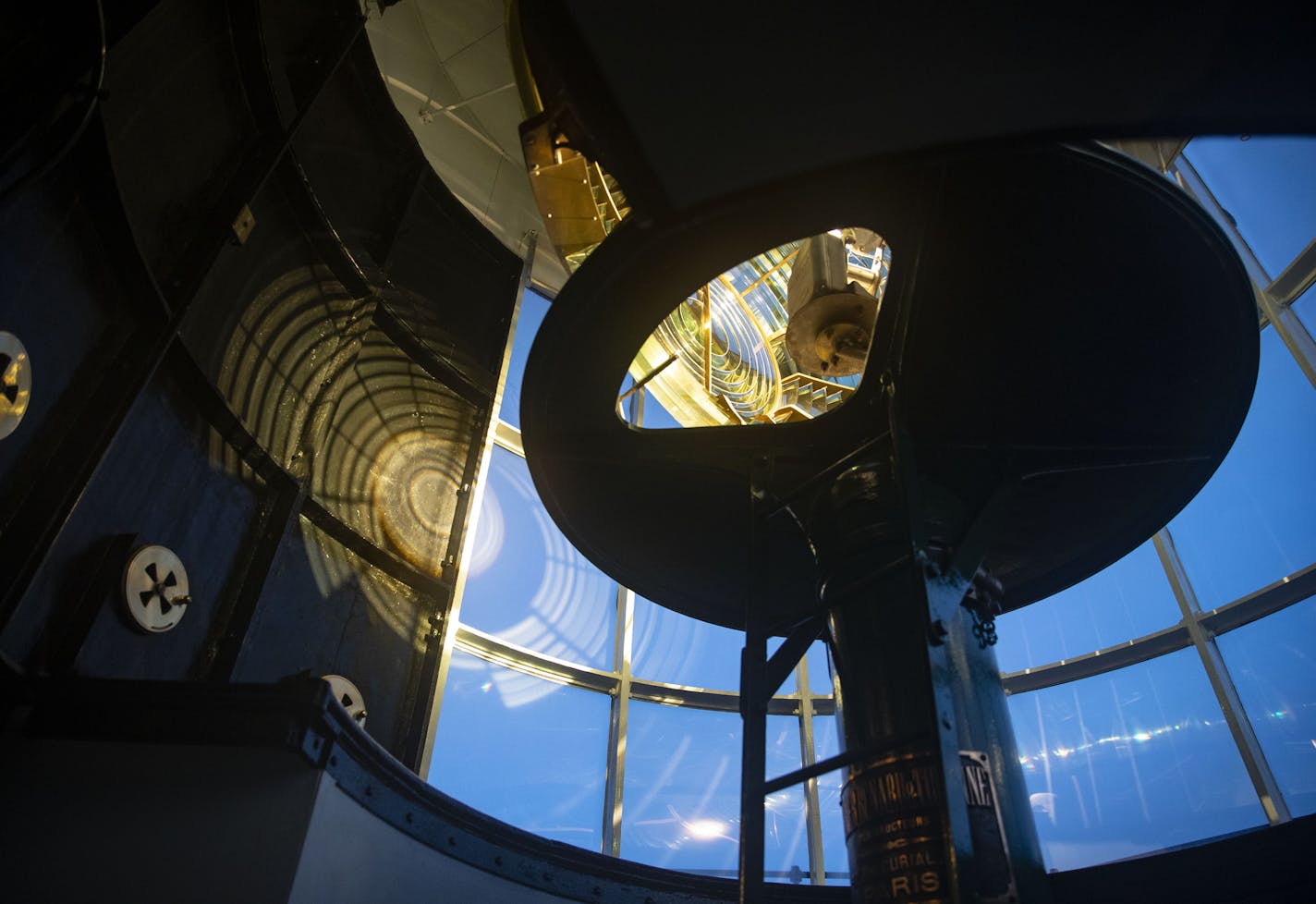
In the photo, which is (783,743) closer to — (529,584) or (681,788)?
(681,788)

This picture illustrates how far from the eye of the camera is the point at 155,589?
11.6 ft

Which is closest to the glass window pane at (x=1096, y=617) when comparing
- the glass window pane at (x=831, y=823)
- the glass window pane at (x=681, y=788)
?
the glass window pane at (x=831, y=823)

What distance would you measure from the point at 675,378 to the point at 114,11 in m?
3.59

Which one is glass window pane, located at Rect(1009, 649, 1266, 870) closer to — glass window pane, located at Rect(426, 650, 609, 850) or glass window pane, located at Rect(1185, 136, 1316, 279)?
glass window pane, located at Rect(1185, 136, 1316, 279)

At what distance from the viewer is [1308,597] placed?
6668mm

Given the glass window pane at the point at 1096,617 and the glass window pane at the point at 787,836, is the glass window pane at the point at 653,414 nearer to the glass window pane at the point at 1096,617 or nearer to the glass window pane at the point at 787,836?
the glass window pane at the point at 787,836

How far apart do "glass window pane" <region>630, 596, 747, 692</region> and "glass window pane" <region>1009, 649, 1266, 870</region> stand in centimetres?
296

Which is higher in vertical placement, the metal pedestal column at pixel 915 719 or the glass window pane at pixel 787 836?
the glass window pane at pixel 787 836

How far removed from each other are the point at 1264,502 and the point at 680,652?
546 cm

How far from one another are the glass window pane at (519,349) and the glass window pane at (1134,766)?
5965 millimetres

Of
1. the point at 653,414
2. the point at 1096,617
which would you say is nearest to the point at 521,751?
the point at 653,414

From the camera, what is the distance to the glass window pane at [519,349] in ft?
28.4

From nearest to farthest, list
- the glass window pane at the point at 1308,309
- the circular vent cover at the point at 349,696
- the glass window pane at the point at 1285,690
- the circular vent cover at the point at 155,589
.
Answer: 1. the circular vent cover at the point at 155,589
2. the circular vent cover at the point at 349,696
3. the glass window pane at the point at 1285,690
4. the glass window pane at the point at 1308,309

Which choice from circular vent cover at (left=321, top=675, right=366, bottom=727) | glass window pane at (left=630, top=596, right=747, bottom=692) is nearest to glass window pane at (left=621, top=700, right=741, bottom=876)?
glass window pane at (left=630, top=596, right=747, bottom=692)
